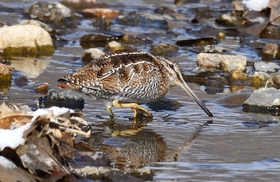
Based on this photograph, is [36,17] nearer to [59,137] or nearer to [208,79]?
[208,79]

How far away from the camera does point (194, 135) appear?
23.9 ft

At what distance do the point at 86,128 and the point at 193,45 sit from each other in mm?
5169

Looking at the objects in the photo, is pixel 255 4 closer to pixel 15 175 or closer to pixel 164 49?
pixel 164 49

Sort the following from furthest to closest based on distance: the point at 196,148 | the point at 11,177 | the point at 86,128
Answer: the point at 86,128 → the point at 196,148 → the point at 11,177

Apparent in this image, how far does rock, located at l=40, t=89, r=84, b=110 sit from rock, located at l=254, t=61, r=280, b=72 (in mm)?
3122

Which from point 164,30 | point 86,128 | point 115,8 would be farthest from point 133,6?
point 86,128

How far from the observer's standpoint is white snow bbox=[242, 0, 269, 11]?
1361cm

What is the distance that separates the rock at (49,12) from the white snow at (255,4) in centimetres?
327

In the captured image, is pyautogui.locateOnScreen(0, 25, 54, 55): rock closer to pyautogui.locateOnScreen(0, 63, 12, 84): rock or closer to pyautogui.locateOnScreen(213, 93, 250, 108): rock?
pyautogui.locateOnScreen(0, 63, 12, 84): rock

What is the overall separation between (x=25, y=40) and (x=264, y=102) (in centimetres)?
421

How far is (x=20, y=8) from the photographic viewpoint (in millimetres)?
14766

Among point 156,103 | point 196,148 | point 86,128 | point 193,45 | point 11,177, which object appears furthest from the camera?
point 193,45

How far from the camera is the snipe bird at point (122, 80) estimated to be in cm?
762

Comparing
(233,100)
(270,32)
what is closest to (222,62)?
(233,100)
